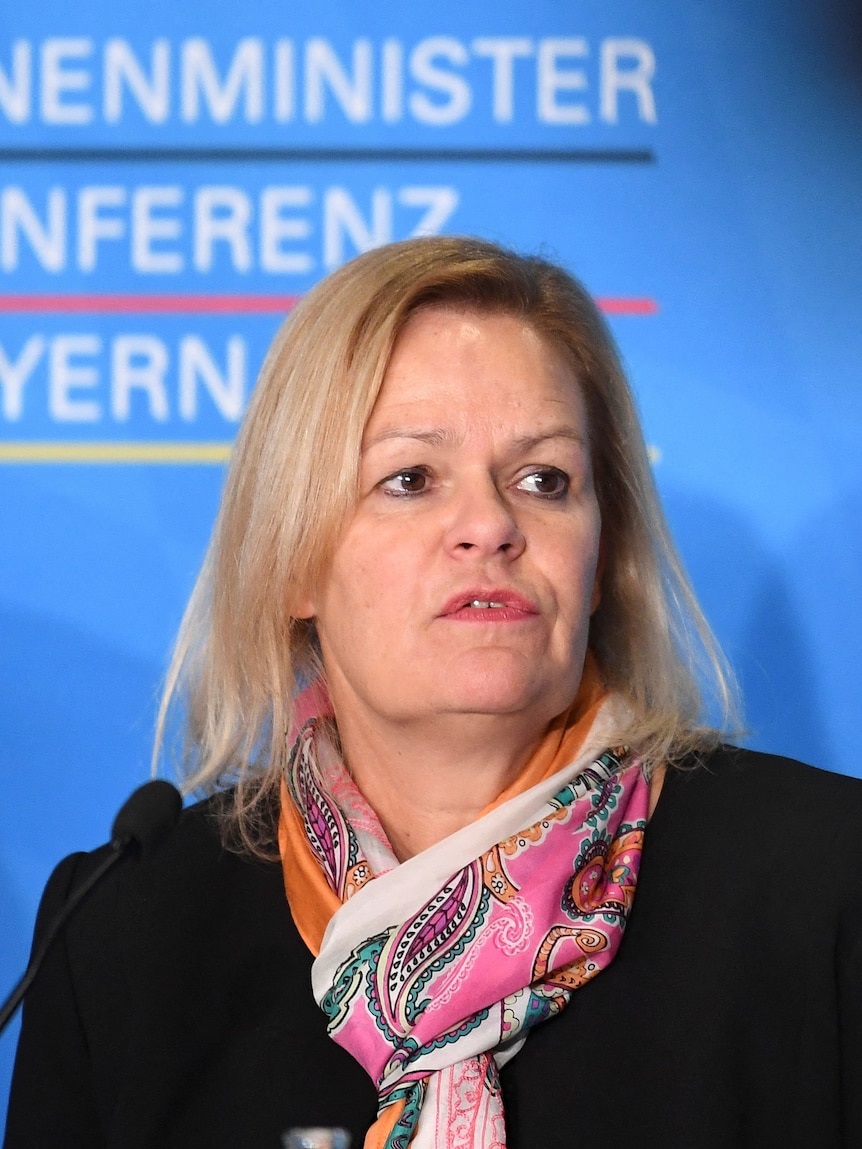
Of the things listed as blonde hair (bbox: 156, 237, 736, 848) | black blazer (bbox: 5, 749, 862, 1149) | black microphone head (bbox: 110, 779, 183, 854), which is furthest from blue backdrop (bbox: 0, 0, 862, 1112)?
black microphone head (bbox: 110, 779, 183, 854)

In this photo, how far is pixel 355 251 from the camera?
7.13 ft

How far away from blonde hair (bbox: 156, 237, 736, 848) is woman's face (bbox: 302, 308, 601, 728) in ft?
0.11

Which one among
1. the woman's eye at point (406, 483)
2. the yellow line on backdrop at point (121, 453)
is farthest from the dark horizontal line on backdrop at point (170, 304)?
the woman's eye at point (406, 483)

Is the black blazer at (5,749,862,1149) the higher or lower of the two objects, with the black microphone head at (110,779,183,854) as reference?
lower

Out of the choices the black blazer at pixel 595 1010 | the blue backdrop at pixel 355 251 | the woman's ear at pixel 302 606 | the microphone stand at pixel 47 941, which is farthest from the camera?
the blue backdrop at pixel 355 251

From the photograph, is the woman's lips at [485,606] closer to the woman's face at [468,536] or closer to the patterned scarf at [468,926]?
the woman's face at [468,536]

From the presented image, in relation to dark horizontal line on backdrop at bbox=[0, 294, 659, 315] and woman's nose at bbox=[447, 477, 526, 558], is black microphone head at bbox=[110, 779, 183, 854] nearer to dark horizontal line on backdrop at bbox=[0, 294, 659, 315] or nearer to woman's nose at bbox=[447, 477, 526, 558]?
woman's nose at bbox=[447, 477, 526, 558]

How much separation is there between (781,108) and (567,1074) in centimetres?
142

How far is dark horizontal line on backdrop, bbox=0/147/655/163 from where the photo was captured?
2178mm

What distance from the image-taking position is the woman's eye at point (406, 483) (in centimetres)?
162

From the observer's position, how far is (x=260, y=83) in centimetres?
219

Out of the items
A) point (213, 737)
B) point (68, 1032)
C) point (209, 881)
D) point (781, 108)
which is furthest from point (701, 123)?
point (68, 1032)

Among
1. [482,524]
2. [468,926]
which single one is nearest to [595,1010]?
[468,926]

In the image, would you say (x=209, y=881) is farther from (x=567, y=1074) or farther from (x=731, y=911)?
(x=731, y=911)
